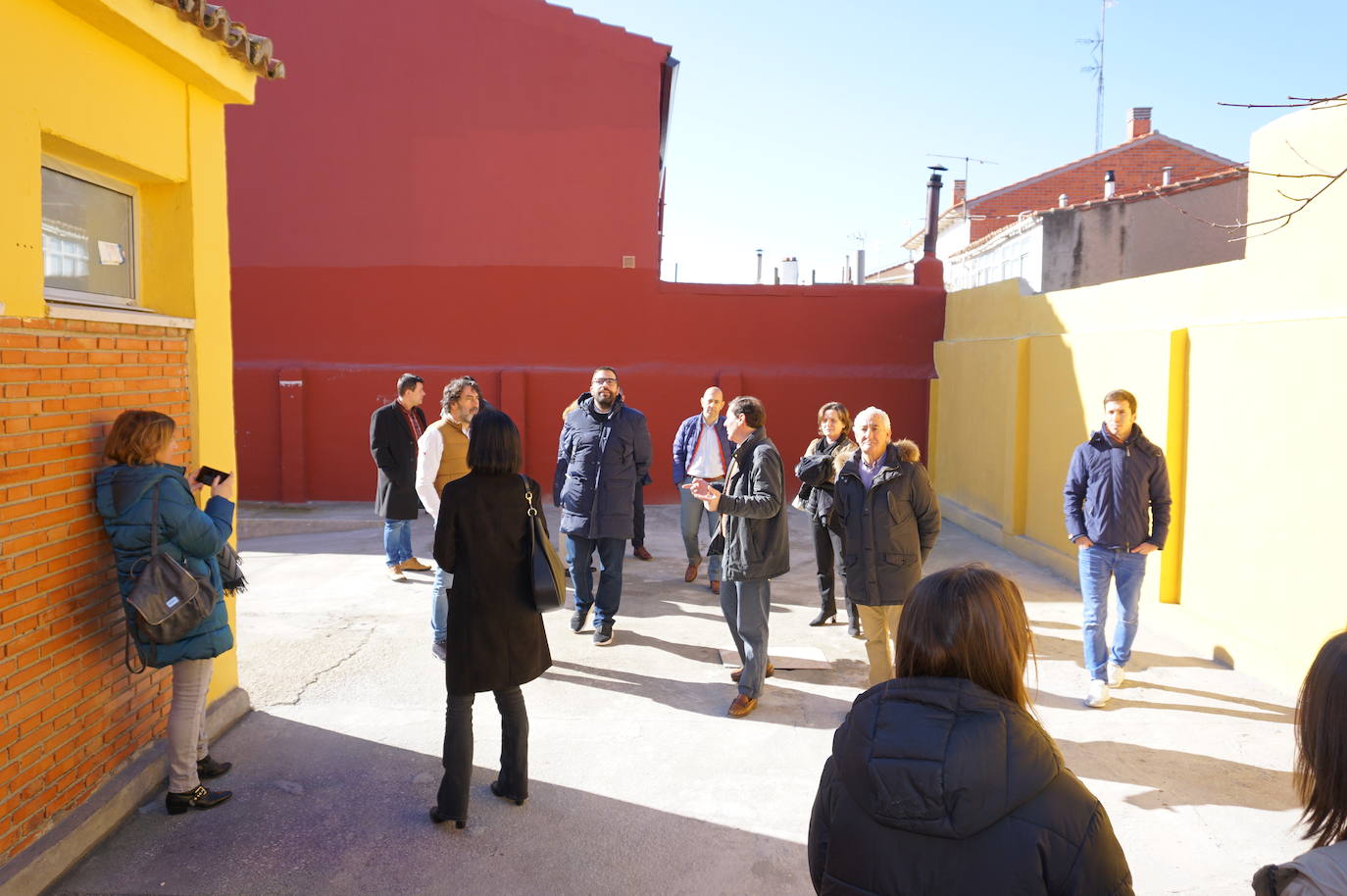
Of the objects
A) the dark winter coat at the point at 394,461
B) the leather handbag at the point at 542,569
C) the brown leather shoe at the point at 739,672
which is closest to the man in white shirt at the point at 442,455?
the dark winter coat at the point at 394,461

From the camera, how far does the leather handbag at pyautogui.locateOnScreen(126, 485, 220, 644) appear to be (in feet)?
12.1

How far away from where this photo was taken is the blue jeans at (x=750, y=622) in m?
5.27

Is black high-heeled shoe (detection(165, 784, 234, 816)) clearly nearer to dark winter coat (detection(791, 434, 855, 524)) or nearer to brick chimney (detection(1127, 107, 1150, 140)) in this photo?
dark winter coat (detection(791, 434, 855, 524))

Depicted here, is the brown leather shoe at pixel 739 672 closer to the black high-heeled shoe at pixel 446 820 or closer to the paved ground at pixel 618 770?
the paved ground at pixel 618 770

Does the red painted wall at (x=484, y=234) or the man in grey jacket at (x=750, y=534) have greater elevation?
the red painted wall at (x=484, y=234)

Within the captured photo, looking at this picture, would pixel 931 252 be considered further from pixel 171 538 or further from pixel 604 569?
pixel 171 538

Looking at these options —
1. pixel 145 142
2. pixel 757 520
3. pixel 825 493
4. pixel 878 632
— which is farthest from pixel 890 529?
pixel 145 142

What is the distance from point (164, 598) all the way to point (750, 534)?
2.83 metres

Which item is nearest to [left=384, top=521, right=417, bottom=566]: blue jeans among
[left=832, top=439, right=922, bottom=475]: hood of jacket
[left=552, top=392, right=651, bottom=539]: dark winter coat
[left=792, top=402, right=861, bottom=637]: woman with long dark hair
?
[left=552, top=392, right=651, bottom=539]: dark winter coat

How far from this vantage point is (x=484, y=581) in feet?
13.0

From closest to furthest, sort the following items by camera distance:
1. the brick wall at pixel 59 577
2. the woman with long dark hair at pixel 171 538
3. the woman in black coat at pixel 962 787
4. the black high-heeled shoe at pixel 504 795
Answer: the woman in black coat at pixel 962 787 → the brick wall at pixel 59 577 → the woman with long dark hair at pixel 171 538 → the black high-heeled shoe at pixel 504 795

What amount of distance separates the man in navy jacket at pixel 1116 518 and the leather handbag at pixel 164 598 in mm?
4647

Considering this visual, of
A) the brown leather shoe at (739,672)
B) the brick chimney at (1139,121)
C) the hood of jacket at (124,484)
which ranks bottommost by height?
the brown leather shoe at (739,672)

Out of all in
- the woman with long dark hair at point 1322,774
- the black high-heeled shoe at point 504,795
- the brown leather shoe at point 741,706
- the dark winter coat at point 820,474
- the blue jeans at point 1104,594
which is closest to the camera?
the woman with long dark hair at point 1322,774
